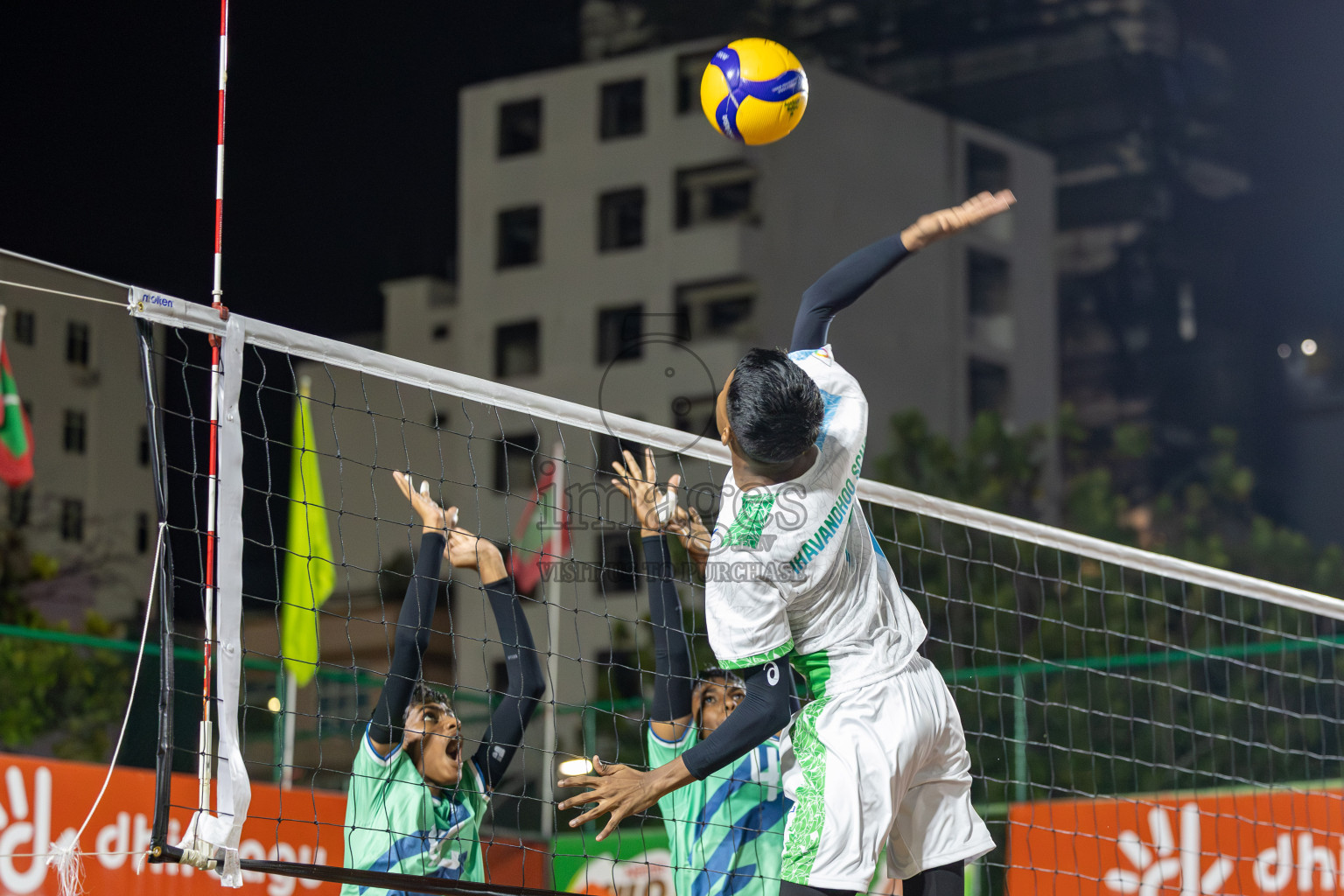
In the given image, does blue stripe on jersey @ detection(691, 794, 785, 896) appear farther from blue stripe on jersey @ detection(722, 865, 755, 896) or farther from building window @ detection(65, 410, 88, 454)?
building window @ detection(65, 410, 88, 454)

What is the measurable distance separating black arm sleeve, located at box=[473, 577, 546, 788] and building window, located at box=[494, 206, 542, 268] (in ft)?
99.7

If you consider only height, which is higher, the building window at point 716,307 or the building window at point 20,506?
the building window at point 716,307

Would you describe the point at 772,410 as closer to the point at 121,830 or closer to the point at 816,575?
the point at 816,575

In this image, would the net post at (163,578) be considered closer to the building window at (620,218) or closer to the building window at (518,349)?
the building window at (620,218)

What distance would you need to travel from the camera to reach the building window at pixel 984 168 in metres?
36.4

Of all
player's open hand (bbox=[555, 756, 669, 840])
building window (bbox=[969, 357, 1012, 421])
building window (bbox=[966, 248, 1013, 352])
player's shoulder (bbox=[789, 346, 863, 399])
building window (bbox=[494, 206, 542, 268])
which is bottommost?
player's open hand (bbox=[555, 756, 669, 840])

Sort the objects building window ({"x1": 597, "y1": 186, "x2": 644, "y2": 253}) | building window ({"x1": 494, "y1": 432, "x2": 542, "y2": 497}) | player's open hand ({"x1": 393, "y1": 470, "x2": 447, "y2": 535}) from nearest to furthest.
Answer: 1. player's open hand ({"x1": 393, "y1": 470, "x2": 447, "y2": 535})
2. building window ({"x1": 494, "y1": 432, "x2": 542, "y2": 497})
3. building window ({"x1": 597, "y1": 186, "x2": 644, "y2": 253})

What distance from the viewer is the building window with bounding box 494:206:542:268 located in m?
34.6

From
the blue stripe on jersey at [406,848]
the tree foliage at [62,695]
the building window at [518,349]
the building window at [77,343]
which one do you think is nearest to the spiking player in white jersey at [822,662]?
the blue stripe on jersey at [406,848]

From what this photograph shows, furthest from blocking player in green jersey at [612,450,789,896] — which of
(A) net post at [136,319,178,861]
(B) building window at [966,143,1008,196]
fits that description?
(B) building window at [966,143,1008,196]

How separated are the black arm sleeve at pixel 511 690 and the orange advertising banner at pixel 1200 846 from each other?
318 centimetres

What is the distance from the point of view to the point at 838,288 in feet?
11.8

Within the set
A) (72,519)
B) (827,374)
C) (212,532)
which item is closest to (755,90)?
(827,374)

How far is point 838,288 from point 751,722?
117cm
